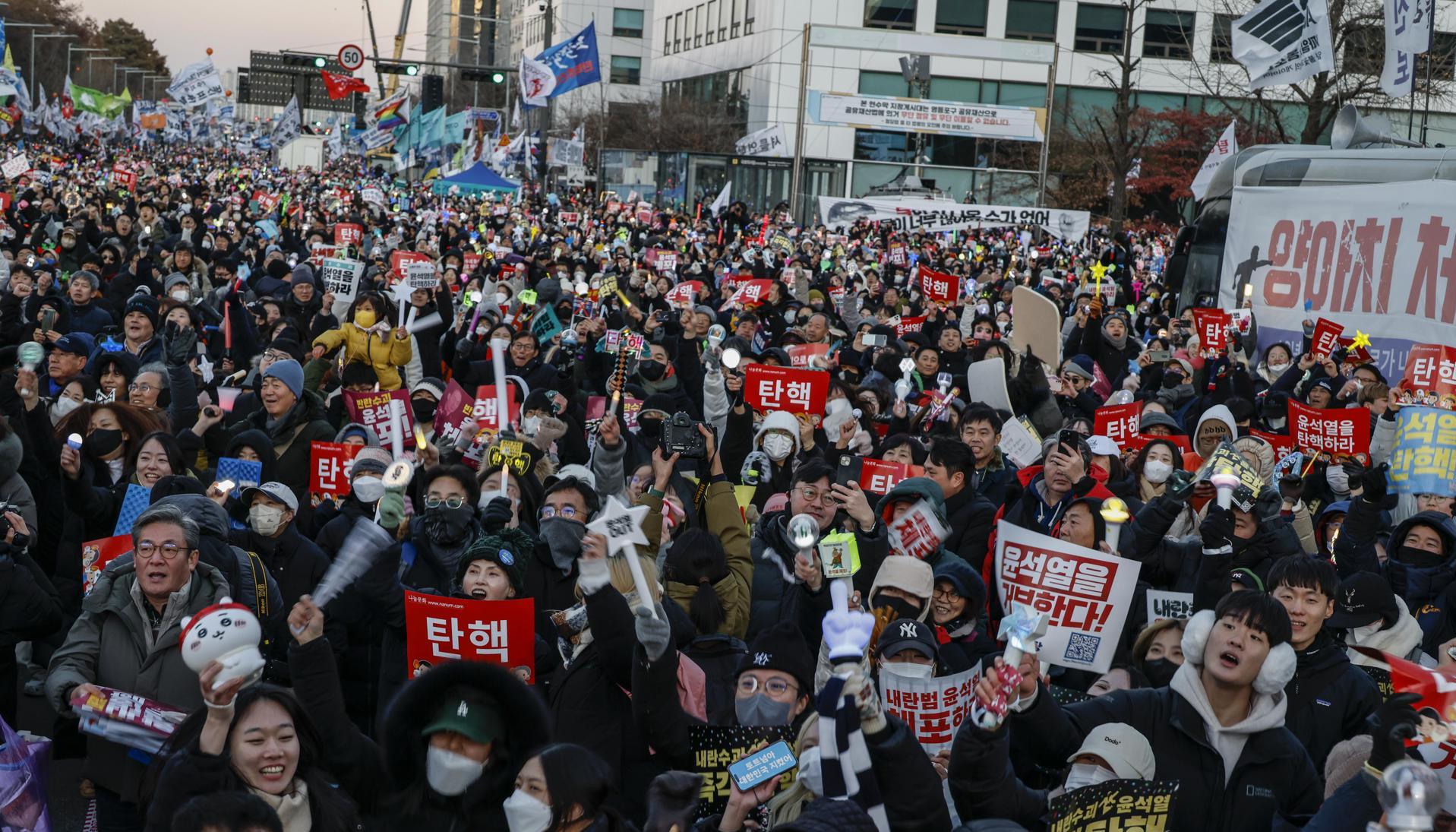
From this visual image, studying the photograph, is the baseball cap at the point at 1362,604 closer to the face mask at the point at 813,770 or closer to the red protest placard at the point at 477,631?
the face mask at the point at 813,770

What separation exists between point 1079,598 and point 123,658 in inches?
126

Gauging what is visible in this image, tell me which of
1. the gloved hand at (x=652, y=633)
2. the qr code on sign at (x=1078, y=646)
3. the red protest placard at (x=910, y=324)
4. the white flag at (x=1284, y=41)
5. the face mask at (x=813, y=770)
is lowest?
the qr code on sign at (x=1078, y=646)

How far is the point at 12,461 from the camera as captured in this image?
6.52 metres

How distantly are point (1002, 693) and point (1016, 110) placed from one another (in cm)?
3720

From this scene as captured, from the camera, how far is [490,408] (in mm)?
9172

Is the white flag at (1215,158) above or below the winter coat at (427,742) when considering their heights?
above

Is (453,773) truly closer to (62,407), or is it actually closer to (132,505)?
(132,505)

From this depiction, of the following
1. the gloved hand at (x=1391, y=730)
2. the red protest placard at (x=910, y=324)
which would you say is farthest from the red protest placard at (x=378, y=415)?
the red protest placard at (x=910, y=324)

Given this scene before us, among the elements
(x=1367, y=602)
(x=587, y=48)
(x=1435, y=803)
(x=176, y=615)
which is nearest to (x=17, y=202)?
(x=587, y=48)

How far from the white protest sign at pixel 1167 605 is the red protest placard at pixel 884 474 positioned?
196 cm

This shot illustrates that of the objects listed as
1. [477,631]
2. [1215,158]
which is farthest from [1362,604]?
[1215,158]

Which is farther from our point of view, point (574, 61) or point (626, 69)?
point (626, 69)

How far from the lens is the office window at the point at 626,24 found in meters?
88.2

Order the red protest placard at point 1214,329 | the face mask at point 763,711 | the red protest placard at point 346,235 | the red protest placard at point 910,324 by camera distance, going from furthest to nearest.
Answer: the red protest placard at point 346,235 → the red protest placard at point 910,324 → the red protest placard at point 1214,329 → the face mask at point 763,711
